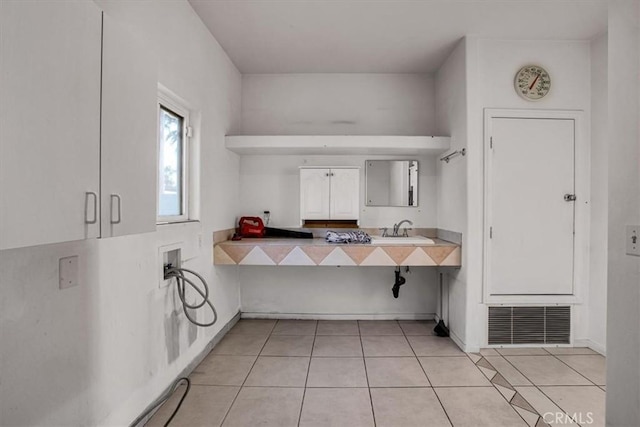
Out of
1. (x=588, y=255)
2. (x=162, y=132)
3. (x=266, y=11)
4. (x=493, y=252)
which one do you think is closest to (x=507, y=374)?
(x=493, y=252)

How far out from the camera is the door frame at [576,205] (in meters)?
2.94

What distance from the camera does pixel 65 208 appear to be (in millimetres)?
954

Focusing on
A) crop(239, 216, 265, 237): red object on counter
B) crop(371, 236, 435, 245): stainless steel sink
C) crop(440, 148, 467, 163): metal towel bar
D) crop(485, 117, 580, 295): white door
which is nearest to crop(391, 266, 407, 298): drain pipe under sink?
crop(371, 236, 435, 245): stainless steel sink

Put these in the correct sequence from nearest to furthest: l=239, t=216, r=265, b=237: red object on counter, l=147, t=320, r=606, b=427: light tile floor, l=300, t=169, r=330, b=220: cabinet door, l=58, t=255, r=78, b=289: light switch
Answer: l=58, t=255, r=78, b=289: light switch → l=147, t=320, r=606, b=427: light tile floor → l=239, t=216, r=265, b=237: red object on counter → l=300, t=169, r=330, b=220: cabinet door

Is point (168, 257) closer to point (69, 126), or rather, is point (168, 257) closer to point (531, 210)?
point (69, 126)

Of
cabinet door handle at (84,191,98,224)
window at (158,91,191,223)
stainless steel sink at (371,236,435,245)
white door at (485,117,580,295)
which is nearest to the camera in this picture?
cabinet door handle at (84,191,98,224)

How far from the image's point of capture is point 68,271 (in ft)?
4.49

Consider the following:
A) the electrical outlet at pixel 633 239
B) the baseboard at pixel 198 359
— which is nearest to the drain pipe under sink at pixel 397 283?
the baseboard at pixel 198 359

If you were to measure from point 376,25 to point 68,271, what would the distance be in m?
2.76

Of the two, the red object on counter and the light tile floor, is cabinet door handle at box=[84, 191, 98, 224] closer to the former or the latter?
the light tile floor

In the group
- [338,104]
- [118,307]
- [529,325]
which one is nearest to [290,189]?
[338,104]

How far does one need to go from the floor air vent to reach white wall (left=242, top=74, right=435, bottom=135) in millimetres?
2050

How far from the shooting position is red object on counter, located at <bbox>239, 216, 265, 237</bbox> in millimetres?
3535

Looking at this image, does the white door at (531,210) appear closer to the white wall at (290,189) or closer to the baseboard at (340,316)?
the white wall at (290,189)
